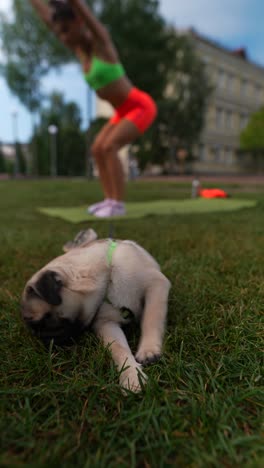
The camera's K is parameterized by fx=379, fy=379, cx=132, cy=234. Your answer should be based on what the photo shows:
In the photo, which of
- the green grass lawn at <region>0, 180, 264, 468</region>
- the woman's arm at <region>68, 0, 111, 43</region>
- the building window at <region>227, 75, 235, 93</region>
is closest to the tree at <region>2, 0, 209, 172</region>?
the building window at <region>227, 75, 235, 93</region>

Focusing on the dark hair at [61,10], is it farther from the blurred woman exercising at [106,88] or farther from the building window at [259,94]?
the building window at [259,94]

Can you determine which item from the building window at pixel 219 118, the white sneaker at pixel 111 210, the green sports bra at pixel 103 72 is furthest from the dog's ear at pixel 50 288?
the building window at pixel 219 118

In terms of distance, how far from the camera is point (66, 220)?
4512 millimetres

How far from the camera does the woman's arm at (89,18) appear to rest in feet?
14.1

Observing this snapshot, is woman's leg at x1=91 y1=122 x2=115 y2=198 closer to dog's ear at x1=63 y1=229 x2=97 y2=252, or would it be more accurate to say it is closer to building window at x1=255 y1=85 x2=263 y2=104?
dog's ear at x1=63 y1=229 x2=97 y2=252

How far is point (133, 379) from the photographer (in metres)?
1.11

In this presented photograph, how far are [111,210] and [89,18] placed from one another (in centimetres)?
227

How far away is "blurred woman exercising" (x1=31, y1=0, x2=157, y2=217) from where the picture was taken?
4.72 metres

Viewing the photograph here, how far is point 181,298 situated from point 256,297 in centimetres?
33

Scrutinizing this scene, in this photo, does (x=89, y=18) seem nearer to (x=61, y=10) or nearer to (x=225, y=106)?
(x=61, y=10)

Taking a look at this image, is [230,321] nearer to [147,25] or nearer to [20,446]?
[20,446]

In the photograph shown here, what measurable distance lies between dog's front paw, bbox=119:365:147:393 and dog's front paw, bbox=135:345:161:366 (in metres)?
0.06

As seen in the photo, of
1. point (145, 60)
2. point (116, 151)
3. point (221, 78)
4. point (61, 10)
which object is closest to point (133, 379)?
point (116, 151)

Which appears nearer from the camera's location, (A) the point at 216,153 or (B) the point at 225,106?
(A) the point at 216,153
